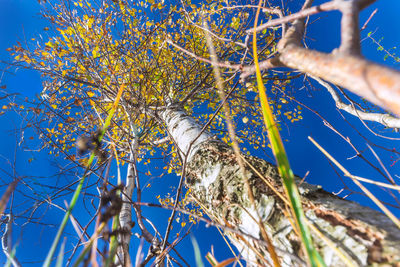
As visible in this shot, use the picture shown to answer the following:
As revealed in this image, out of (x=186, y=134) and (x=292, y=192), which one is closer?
(x=292, y=192)

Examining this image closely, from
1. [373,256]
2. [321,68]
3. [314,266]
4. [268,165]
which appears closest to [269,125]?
[321,68]

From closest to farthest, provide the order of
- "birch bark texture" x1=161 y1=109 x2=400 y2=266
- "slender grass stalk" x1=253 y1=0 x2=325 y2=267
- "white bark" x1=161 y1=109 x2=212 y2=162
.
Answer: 1. "slender grass stalk" x1=253 y1=0 x2=325 y2=267
2. "birch bark texture" x1=161 y1=109 x2=400 y2=266
3. "white bark" x1=161 y1=109 x2=212 y2=162

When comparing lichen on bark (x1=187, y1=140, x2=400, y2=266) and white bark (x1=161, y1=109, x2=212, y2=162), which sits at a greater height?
white bark (x1=161, y1=109, x2=212, y2=162)

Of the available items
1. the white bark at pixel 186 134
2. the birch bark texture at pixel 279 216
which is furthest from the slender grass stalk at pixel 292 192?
the white bark at pixel 186 134

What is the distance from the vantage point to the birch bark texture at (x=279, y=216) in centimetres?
50

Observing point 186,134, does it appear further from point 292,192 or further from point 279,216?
point 292,192

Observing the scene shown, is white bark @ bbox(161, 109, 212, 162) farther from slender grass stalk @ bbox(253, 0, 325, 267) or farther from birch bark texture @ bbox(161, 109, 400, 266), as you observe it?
slender grass stalk @ bbox(253, 0, 325, 267)

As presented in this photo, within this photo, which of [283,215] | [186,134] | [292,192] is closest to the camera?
[292,192]

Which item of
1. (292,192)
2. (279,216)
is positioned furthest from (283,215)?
(292,192)

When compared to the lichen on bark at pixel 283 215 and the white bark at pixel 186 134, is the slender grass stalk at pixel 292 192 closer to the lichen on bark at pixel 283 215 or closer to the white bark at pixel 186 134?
the lichen on bark at pixel 283 215

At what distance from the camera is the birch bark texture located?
500 mm

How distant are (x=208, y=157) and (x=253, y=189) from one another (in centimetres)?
47

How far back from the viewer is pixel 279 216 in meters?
0.73

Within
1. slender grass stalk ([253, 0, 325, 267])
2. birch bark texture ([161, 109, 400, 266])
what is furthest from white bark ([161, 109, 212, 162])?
slender grass stalk ([253, 0, 325, 267])
